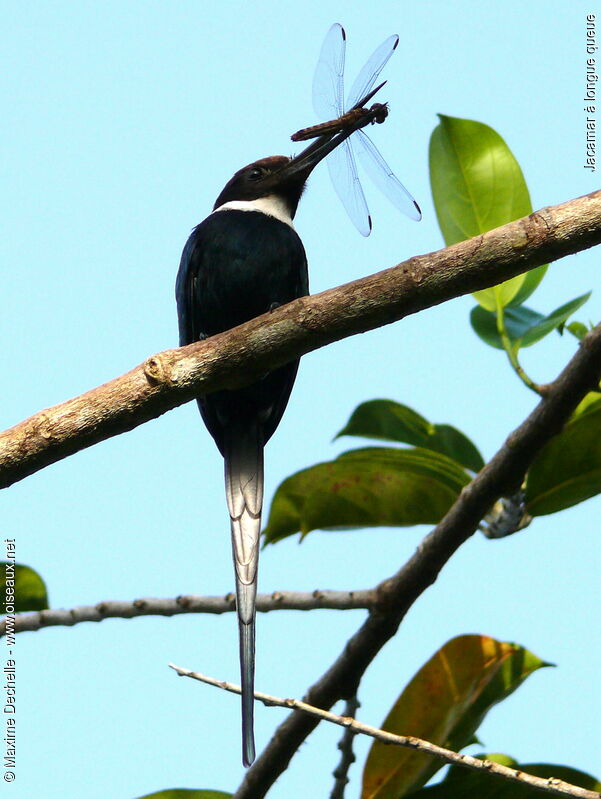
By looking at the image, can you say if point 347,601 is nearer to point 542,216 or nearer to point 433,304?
point 433,304

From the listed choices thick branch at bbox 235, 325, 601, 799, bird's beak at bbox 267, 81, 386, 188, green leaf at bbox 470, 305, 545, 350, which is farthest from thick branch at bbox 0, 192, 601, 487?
bird's beak at bbox 267, 81, 386, 188

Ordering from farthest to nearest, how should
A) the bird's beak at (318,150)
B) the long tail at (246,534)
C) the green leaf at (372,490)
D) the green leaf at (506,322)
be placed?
1. the bird's beak at (318,150)
2. the green leaf at (506,322)
3. the green leaf at (372,490)
4. the long tail at (246,534)

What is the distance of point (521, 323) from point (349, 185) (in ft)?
2.53

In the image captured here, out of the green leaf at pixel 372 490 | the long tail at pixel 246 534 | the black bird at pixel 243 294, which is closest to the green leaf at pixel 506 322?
the green leaf at pixel 372 490

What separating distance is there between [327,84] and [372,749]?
2335 mm

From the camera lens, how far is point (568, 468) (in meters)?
3.06

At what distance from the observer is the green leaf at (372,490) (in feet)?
10.4

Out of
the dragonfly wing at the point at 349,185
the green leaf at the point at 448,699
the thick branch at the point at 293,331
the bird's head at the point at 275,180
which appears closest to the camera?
the thick branch at the point at 293,331

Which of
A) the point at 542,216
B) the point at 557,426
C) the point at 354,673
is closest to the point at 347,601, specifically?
the point at 354,673

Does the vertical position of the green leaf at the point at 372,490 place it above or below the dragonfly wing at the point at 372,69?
below

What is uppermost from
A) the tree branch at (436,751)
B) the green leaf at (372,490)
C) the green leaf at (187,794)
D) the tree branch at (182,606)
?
the green leaf at (372,490)

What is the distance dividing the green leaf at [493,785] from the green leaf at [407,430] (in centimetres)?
96

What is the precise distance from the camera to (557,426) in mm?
2883

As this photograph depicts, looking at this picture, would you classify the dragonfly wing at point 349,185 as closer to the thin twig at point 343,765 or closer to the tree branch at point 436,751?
the thin twig at point 343,765
